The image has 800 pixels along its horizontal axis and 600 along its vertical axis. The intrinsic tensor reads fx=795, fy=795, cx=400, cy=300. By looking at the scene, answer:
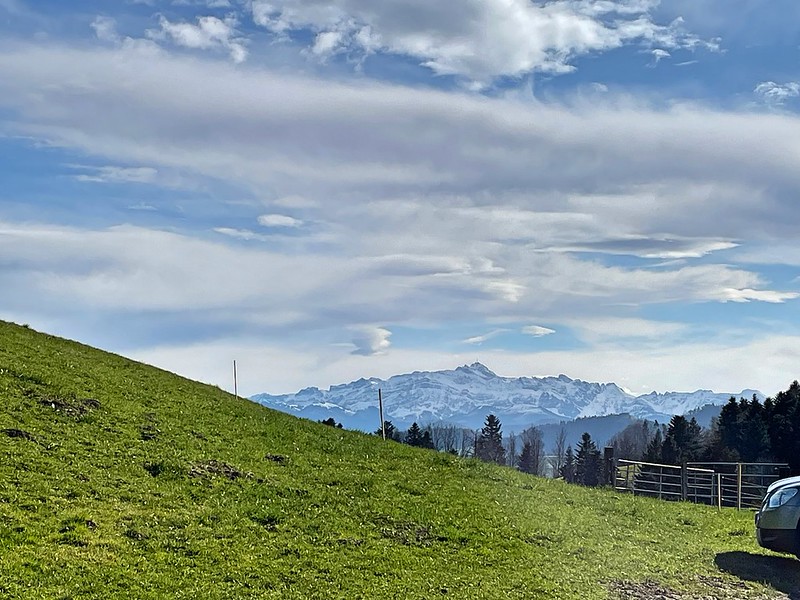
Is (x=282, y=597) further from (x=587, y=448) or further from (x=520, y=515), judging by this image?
(x=587, y=448)

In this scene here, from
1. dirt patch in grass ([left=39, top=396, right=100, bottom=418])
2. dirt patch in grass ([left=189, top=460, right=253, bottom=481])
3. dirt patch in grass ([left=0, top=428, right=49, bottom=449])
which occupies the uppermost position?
dirt patch in grass ([left=39, top=396, right=100, bottom=418])

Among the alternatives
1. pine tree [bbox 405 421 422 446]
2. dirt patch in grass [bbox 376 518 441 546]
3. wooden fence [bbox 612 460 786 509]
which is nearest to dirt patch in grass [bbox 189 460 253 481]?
dirt patch in grass [bbox 376 518 441 546]

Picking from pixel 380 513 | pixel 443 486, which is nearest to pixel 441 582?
pixel 380 513

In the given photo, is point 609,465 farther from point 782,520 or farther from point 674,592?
point 674,592

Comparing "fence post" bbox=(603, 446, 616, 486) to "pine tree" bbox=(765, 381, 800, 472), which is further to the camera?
"pine tree" bbox=(765, 381, 800, 472)

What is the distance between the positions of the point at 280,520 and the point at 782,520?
37.0 ft

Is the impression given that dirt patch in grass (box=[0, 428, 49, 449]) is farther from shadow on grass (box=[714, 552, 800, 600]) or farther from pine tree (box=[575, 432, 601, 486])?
pine tree (box=[575, 432, 601, 486])

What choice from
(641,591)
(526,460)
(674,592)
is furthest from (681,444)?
(641,591)

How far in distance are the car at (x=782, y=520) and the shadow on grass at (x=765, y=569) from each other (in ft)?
1.98

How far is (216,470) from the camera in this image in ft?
69.0

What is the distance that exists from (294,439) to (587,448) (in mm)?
116427

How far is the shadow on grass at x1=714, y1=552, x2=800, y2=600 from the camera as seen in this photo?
55.9 feet

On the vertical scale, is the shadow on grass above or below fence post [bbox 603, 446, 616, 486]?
below

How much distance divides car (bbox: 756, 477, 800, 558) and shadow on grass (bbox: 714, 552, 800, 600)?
60 cm
